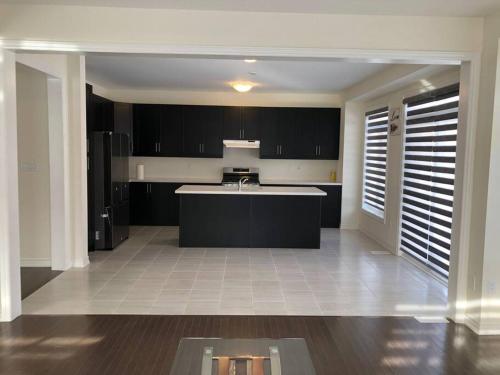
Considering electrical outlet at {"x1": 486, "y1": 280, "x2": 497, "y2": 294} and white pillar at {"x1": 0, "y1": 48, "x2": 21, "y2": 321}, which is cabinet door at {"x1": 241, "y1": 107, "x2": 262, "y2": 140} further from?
electrical outlet at {"x1": 486, "y1": 280, "x2": 497, "y2": 294}

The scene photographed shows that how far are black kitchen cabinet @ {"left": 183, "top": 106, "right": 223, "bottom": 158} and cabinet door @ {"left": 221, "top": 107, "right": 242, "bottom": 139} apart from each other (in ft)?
0.27

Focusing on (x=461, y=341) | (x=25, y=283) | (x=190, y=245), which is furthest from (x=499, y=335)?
(x=25, y=283)

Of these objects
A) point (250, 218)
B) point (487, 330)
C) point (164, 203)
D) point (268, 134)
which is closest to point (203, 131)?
point (268, 134)

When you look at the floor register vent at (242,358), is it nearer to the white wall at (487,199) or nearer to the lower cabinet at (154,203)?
the white wall at (487,199)

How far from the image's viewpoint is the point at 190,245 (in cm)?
642

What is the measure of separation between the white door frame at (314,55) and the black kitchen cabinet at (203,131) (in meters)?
4.83

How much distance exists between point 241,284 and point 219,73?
3404 mm

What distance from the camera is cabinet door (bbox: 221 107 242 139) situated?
27.5 feet

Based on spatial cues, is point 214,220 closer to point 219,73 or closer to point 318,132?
point 219,73

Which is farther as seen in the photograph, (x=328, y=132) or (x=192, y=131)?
(x=328, y=132)

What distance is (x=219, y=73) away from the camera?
640 centimetres

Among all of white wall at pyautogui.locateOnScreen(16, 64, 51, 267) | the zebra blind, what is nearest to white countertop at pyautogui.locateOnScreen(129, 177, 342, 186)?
the zebra blind

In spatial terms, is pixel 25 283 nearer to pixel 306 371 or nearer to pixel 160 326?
pixel 160 326

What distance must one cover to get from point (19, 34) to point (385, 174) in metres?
5.53
